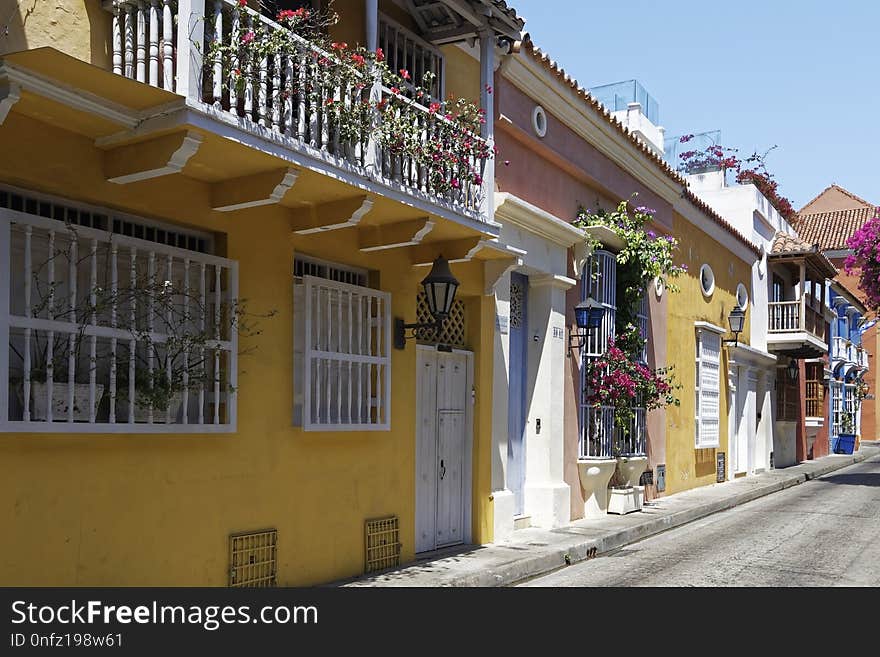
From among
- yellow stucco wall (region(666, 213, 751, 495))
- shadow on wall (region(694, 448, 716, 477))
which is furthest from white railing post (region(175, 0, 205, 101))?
shadow on wall (region(694, 448, 716, 477))

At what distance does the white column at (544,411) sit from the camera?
1181cm

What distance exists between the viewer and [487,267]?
10.3 metres

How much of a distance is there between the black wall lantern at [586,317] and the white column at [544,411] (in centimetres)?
53

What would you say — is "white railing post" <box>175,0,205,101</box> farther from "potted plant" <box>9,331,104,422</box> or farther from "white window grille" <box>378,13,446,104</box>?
"white window grille" <box>378,13,446,104</box>

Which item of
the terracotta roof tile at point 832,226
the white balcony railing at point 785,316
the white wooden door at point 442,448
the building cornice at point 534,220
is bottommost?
the white wooden door at point 442,448

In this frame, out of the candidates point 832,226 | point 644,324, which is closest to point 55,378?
point 644,324

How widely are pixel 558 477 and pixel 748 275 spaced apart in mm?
13252

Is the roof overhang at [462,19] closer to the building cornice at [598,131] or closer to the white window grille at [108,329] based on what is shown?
the building cornice at [598,131]

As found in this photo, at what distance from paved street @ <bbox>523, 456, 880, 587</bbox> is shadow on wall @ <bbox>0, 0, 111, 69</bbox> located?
19.9 feet

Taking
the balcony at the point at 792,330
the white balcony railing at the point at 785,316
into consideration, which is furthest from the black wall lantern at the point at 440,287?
the white balcony railing at the point at 785,316

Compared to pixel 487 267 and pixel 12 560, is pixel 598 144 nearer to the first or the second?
pixel 487 267

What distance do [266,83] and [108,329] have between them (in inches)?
74.3

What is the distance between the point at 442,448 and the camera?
32.5ft

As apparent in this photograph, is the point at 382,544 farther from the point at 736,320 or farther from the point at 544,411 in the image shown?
the point at 736,320
